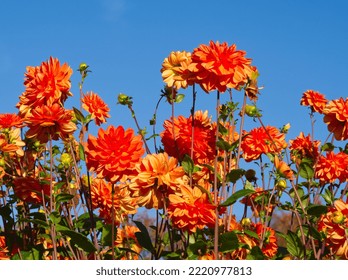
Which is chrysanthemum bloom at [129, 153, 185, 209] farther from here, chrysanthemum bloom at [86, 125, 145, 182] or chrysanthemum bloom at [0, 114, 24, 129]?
chrysanthemum bloom at [0, 114, 24, 129]

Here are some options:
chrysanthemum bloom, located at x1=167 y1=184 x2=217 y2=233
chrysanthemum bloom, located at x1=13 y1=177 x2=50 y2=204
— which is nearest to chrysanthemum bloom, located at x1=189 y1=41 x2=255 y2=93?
chrysanthemum bloom, located at x1=167 y1=184 x2=217 y2=233

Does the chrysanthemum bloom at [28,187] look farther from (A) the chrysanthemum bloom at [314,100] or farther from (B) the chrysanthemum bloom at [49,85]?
(A) the chrysanthemum bloom at [314,100]

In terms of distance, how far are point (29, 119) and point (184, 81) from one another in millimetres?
661

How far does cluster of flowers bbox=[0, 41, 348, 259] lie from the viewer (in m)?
2.51

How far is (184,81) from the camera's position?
2811mm

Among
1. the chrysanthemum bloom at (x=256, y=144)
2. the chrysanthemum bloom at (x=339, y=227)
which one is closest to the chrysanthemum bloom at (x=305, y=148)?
the chrysanthemum bloom at (x=256, y=144)

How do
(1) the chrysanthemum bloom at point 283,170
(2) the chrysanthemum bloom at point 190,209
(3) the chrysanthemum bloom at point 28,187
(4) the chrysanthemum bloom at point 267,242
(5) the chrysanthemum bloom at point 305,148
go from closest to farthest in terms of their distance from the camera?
(2) the chrysanthemum bloom at point 190,209 → (1) the chrysanthemum bloom at point 283,170 → (3) the chrysanthemum bloom at point 28,187 → (4) the chrysanthemum bloom at point 267,242 → (5) the chrysanthemum bloom at point 305,148

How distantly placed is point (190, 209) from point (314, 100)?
2.16m

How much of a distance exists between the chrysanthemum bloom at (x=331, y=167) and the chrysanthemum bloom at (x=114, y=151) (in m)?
1.60

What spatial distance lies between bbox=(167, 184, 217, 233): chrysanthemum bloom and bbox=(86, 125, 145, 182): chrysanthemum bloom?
0.21 metres

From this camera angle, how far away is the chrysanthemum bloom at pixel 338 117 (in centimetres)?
341

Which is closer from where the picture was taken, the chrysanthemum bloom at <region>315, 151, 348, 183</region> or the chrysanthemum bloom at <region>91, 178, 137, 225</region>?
the chrysanthemum bloom at <region>91, 178, 137, 225</region>

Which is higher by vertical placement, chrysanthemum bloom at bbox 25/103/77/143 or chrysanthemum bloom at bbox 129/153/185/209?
chrysanthemum bloom at bbox 25/103/77/143

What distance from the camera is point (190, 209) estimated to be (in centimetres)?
243
